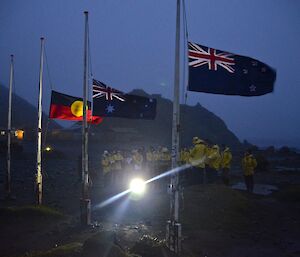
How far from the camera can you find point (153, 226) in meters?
13.0

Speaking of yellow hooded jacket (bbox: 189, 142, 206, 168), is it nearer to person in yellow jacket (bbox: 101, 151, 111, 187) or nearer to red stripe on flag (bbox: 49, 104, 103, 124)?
red stripe on flag (bbox: 49, 104, 103, 124)

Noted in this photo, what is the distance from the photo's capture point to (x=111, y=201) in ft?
57.1

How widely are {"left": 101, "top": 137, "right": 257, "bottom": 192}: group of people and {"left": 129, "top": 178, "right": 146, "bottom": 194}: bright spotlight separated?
564 mm

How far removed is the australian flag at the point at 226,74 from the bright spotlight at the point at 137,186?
39.0ft

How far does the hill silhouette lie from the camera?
69.5 metres

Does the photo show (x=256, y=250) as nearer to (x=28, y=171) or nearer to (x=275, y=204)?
(x=275, y=204)

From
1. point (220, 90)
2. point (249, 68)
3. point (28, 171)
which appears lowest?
point (28, 171)

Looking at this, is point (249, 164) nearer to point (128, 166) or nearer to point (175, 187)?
point (128, 166)

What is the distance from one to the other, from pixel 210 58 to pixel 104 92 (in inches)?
218

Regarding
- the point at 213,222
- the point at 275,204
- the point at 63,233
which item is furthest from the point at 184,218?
the point at 275,204

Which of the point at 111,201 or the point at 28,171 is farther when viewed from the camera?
the point at 28,171

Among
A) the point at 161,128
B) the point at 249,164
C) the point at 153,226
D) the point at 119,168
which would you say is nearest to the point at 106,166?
the point at 119,168

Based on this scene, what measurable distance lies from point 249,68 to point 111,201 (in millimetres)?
10242

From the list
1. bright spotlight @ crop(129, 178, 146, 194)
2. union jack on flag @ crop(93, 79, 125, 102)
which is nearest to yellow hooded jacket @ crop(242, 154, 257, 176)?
bright spotlight @ crop(129, 178, 146, 194)
